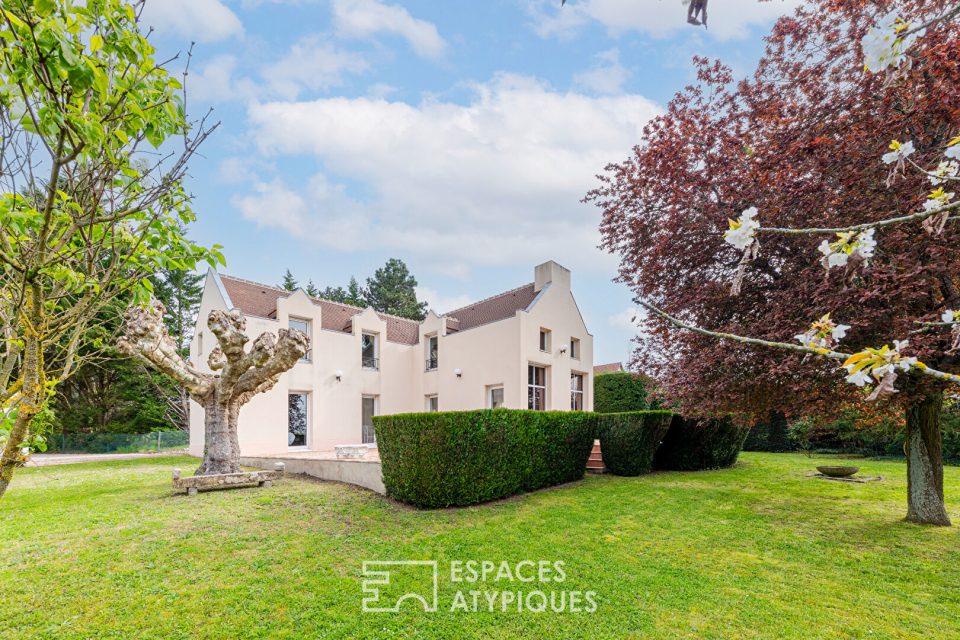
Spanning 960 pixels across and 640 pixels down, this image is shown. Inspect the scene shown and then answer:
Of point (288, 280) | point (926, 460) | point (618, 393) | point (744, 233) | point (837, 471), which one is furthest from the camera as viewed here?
point (288, 280)

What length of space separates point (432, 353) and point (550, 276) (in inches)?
243

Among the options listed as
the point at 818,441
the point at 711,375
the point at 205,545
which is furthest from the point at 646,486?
the point at 818,441

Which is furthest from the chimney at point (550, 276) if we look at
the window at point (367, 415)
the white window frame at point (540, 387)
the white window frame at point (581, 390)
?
the window at point (367, 415)

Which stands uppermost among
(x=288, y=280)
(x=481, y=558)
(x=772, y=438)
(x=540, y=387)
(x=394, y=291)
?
(x=288, y=280)

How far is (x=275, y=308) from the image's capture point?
55.5 feet

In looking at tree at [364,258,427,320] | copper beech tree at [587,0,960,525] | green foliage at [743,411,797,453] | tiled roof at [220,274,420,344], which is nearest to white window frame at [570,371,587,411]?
green foliage at [743,411,797,453]

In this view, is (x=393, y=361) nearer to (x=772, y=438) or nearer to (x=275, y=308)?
(x=275, y=308)

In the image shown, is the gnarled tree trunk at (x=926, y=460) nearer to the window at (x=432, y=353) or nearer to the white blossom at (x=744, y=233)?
the white blossom at (x=744, y=233)

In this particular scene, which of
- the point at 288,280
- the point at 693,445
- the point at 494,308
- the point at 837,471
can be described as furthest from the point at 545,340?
the point at 288,280

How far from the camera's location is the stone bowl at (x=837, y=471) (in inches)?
454

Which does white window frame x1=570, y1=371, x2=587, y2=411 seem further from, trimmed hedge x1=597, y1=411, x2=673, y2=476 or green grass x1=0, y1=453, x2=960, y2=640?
green grass x1=0, y1=453, x2=960, y2=640

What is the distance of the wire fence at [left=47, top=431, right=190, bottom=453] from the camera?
22500mm

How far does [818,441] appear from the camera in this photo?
18422 mm

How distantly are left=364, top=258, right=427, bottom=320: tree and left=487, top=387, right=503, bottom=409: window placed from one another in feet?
83.8
